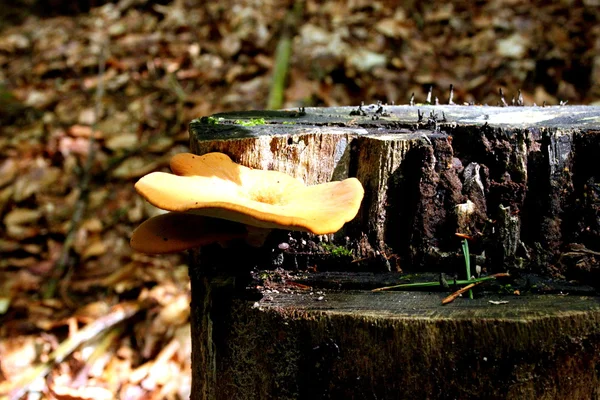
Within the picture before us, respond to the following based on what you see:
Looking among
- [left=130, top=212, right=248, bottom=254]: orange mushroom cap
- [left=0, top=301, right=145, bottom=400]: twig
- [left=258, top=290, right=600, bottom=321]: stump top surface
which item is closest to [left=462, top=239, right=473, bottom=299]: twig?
[left=258, top=290, right=600, bottom=321]: stump top surface

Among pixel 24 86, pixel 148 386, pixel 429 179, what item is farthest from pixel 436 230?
pixel 24 86

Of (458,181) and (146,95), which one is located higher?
(146,95)

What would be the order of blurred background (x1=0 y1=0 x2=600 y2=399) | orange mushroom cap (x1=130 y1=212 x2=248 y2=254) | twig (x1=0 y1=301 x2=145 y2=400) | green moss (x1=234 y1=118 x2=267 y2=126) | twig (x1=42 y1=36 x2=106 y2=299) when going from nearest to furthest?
orange mushroom cap (x1=130 y1=212 x2=248 y2=254)
green moss (x1=234 y1=118 x2=267 y2=126)
twig (x1=0 y1=301 x2=145 y2=400)
blurred background (x1=0 y1=0 x2=600 y2=399)
twig (x1=42 y1=36 x2=106 y2=299)

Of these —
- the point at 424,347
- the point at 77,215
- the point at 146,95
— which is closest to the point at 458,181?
the point at 424,347

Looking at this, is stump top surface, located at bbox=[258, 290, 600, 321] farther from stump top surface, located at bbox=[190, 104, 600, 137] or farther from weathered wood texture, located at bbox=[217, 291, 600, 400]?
stump top surface, located at bbox=[190, 104, 600, 137]

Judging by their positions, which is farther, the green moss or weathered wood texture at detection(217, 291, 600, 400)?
the green moss

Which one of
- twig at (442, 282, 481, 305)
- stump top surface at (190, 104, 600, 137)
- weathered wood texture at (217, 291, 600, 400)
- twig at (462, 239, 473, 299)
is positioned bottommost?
weathered wood texture at (217, 291, 600, 400)

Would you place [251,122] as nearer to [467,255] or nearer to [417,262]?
[417,262]
